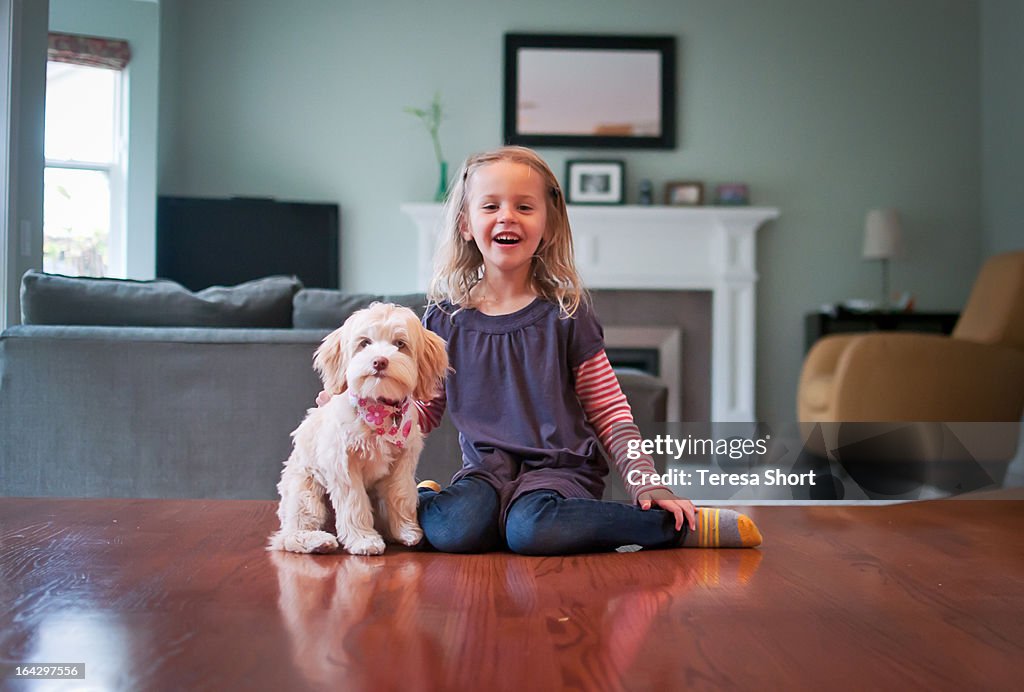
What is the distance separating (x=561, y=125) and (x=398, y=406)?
4437mm

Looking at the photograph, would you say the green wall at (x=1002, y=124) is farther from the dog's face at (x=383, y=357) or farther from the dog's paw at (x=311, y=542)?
the dog's paw at (x=311, y=542)

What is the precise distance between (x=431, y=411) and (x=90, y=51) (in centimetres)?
415

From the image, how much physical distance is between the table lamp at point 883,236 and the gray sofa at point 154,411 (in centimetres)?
397

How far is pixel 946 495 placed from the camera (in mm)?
2664

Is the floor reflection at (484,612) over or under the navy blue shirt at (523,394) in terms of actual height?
under

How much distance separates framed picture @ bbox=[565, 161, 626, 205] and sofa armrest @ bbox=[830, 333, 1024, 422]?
88.9 inches

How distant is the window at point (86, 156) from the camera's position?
191 inches

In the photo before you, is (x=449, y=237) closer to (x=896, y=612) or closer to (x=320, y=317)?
(x=320, y=317)

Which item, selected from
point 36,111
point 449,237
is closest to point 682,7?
point 36,111

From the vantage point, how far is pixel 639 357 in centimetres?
546

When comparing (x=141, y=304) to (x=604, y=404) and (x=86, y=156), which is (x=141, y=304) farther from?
(x=86, y=156)

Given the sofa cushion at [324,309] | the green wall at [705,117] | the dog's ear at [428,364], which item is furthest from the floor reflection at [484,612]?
the green wall at [705,117]
